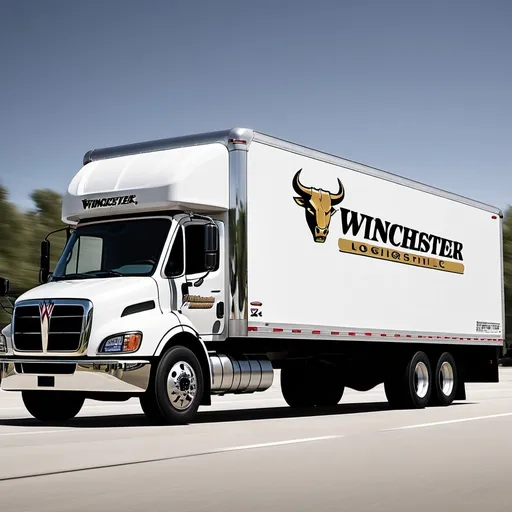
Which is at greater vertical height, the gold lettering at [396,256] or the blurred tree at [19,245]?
the blurred tree at [19,245]

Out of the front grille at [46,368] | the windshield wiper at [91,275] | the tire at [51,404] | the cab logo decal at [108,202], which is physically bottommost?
the tire at [51,404]

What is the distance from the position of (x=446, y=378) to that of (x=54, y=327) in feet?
31.0

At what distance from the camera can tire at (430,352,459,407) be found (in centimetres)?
2178

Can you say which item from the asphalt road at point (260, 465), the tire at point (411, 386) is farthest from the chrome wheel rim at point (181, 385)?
the tire at point (411, 386)

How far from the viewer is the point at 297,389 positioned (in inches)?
859

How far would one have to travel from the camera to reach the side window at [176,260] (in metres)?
16.1

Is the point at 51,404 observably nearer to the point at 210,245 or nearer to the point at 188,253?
the point at 188,253

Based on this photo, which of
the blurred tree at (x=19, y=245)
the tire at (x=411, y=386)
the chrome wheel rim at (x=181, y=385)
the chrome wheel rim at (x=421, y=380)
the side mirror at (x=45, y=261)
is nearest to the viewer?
the chrome wheel rim at (x=181, y=385)

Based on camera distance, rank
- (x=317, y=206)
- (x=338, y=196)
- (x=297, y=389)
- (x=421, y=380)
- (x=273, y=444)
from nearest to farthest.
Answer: (x=273, y=444)
(x=317, y=206)
(x=338, y=196)
(x=421, y=380)
(x=297, y=389)

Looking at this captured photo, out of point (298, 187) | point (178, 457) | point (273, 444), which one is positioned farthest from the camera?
point (298, 187)

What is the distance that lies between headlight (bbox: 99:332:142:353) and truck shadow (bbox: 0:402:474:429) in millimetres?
1321

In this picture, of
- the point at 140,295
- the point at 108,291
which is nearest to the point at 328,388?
the point at 140,295

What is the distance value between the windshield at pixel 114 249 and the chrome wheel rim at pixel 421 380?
706 cm

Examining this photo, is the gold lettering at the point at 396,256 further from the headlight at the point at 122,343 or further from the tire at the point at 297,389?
the headlight at the point at 122,343
